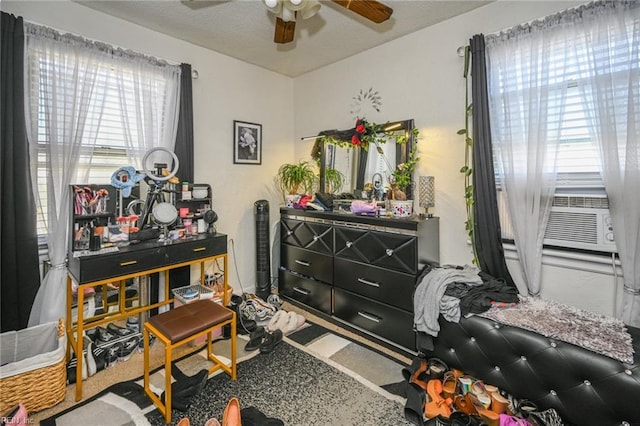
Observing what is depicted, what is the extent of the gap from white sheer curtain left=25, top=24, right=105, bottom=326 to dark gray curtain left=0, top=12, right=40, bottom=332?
0.06 meters

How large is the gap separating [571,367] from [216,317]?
198 cm

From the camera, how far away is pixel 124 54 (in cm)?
250

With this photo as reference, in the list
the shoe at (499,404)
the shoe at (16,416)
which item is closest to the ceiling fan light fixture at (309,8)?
the shoe at (499,404)

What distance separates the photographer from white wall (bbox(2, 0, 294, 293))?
270 cm

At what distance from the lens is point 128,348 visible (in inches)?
93.8

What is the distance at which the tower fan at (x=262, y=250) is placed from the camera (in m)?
3.37

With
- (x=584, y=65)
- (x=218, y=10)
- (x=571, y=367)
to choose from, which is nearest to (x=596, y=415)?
(x=571, y=367)

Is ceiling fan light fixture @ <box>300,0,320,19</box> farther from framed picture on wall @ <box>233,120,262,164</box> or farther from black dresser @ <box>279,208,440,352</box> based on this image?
framed picture on wall @ <box>233,120,262,164</box>

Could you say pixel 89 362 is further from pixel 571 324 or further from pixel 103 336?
pixel 571 324

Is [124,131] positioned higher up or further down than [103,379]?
higher up

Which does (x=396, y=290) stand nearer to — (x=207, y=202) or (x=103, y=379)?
(x=207, y=202)

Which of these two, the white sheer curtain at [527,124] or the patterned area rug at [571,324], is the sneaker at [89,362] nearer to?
the patterned area rug at [571,324]

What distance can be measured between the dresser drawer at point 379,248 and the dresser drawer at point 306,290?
43 cm

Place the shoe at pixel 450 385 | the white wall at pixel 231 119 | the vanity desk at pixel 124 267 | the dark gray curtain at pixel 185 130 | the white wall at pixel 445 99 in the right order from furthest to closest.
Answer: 1. the dark gray curtain at pixel 185 130
2. the white wall at pixel 231 119
3. the white wall at pixel 445 99
4. the vanity desk at pixel 124 267
5. the shoe at pixel 450 385
